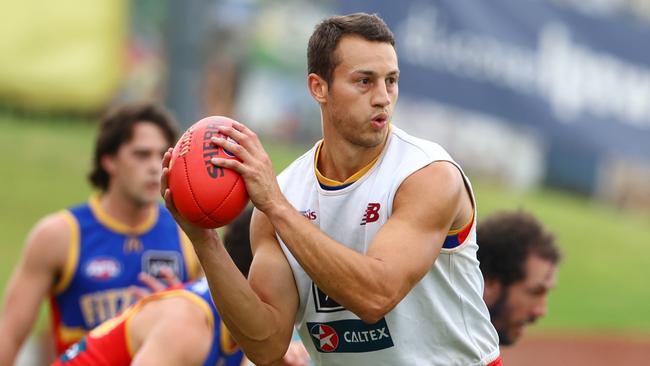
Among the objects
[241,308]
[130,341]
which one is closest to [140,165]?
[130,341]

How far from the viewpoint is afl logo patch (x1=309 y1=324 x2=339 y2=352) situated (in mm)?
4777

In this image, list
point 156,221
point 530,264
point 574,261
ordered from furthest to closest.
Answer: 1. point 574,261
2. point 156,221
3. point 530,264

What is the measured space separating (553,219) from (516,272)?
12.6 metres

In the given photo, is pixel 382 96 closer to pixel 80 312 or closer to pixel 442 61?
pixel 80 312

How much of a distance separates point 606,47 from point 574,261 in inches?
205

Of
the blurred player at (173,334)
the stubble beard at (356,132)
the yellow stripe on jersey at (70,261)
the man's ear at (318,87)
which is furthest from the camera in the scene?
the yellow stripe on jersey at (70,261)

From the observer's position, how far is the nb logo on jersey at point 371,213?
4531 millimetres

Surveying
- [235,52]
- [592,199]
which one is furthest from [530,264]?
[592,199]

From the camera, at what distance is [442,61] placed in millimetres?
13164

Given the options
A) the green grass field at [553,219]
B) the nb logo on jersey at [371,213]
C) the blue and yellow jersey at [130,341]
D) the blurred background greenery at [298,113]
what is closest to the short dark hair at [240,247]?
the blue and yellow jersey at [130,341]

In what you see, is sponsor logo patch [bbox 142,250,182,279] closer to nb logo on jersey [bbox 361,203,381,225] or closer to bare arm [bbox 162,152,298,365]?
bare arm [bbox 162,152,298,365]

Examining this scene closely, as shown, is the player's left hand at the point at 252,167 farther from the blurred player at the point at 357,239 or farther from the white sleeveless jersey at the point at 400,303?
the white sleeveless jersey at the point at 400,303

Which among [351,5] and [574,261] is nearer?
[351,5]

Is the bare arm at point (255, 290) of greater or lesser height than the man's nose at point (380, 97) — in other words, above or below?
below
